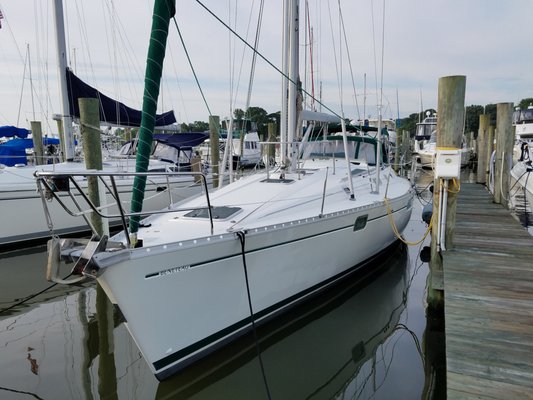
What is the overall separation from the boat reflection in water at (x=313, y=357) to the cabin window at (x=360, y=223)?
1.01 metres

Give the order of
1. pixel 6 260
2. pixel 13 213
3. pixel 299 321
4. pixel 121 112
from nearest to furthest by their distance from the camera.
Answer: pixel 299 321
pixel 6 260
pixel 13 213
pixel 121 112

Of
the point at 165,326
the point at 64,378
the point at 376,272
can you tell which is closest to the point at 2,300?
the point at 64,378

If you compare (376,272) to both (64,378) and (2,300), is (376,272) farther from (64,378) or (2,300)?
(2,300)

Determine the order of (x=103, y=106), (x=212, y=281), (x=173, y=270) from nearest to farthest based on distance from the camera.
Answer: (x=173, y=270)
(x=212, y=281)
(x=103, y=106)

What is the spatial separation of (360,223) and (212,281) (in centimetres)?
257

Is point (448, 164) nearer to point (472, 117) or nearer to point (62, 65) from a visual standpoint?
point (62, 65)

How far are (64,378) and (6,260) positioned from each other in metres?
4.78

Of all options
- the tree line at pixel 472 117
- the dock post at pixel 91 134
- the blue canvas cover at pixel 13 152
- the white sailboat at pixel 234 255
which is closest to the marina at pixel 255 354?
the white sailboat at pixel 234 255

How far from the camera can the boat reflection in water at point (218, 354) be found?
147 inches

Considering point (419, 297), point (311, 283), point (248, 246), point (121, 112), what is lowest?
point (419, 297)

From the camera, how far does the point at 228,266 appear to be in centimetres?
372

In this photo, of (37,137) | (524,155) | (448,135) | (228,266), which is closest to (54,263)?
(228,266)

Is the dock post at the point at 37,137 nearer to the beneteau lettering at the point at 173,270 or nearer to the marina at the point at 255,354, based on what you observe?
the marina at the point at 255,354

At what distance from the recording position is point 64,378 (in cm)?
388
